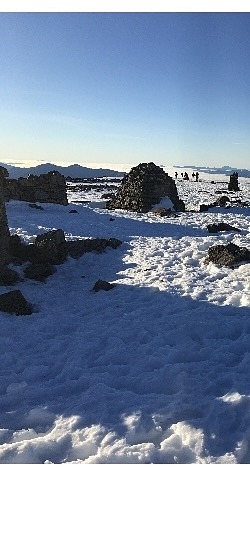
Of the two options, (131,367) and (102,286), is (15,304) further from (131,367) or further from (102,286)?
(131,367)

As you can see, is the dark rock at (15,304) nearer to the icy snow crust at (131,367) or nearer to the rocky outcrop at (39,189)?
the icy snow crust at (131,367)

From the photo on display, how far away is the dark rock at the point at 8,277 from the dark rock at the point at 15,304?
65.4 inches

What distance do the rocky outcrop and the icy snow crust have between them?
1633 centimetres

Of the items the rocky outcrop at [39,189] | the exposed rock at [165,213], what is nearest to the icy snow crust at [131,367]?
the exposed rock at [165,213]

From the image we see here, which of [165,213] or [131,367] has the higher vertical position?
[165,213]

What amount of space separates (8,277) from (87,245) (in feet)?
12.5

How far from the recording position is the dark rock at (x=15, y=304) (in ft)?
30.1

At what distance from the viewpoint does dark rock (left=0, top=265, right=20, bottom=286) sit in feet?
36.5

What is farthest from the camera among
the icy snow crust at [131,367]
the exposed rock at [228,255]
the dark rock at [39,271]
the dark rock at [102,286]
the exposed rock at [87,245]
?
the exposed rock at [87,245]

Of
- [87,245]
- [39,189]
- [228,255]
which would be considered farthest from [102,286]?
[39,189]

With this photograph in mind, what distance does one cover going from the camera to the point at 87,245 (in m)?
14.3

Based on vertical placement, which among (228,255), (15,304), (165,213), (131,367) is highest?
(165,213)

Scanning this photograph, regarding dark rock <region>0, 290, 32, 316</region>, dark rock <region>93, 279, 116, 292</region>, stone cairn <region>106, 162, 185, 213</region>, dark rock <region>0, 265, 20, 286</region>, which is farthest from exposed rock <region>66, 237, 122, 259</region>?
stone cairn <region>106, 162, 185, 213</region>

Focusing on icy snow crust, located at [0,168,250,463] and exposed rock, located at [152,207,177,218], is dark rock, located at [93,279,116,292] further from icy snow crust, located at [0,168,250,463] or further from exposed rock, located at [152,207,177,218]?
exposed rock, located at [152,207,177,218]
